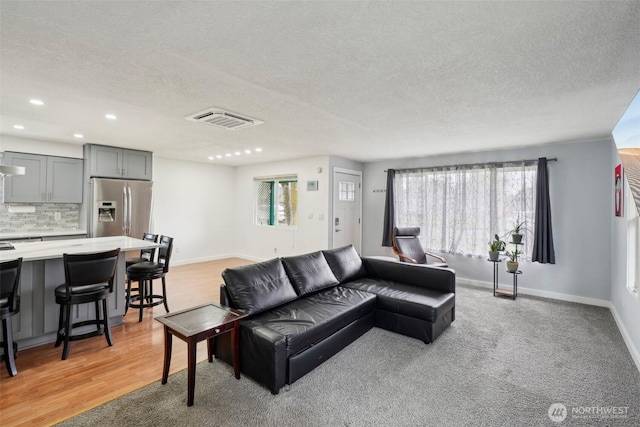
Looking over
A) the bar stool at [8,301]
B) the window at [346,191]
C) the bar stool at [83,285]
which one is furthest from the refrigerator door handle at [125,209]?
the window at [346,191]

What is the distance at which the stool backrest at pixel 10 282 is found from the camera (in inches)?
90.0

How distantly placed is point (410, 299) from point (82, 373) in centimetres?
304

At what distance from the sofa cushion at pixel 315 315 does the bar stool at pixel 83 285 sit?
152cm

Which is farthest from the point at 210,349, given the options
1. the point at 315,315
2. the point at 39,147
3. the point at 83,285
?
the point at 39,147

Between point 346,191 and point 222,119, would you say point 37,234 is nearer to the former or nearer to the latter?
point 222,119

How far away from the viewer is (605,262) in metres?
4.22

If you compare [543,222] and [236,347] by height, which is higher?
[543,222]

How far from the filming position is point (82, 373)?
2.48 meters

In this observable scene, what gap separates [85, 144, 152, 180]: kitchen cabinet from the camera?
16.7 ft

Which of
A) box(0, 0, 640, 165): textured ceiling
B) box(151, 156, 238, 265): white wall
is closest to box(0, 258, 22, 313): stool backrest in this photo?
box(0, 0, 640, 165): textured ceiling

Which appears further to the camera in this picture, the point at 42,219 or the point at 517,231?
the point at 42,219

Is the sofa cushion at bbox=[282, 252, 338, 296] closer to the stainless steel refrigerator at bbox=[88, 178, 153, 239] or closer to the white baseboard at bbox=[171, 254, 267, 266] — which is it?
the stainless steel refrigerator at bbox=[88, 178, 153, 239]

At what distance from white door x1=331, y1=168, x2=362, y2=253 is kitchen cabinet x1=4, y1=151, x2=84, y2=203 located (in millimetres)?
4569

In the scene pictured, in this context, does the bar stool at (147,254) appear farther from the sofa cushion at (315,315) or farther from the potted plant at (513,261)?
the potted plant at (513,261)
